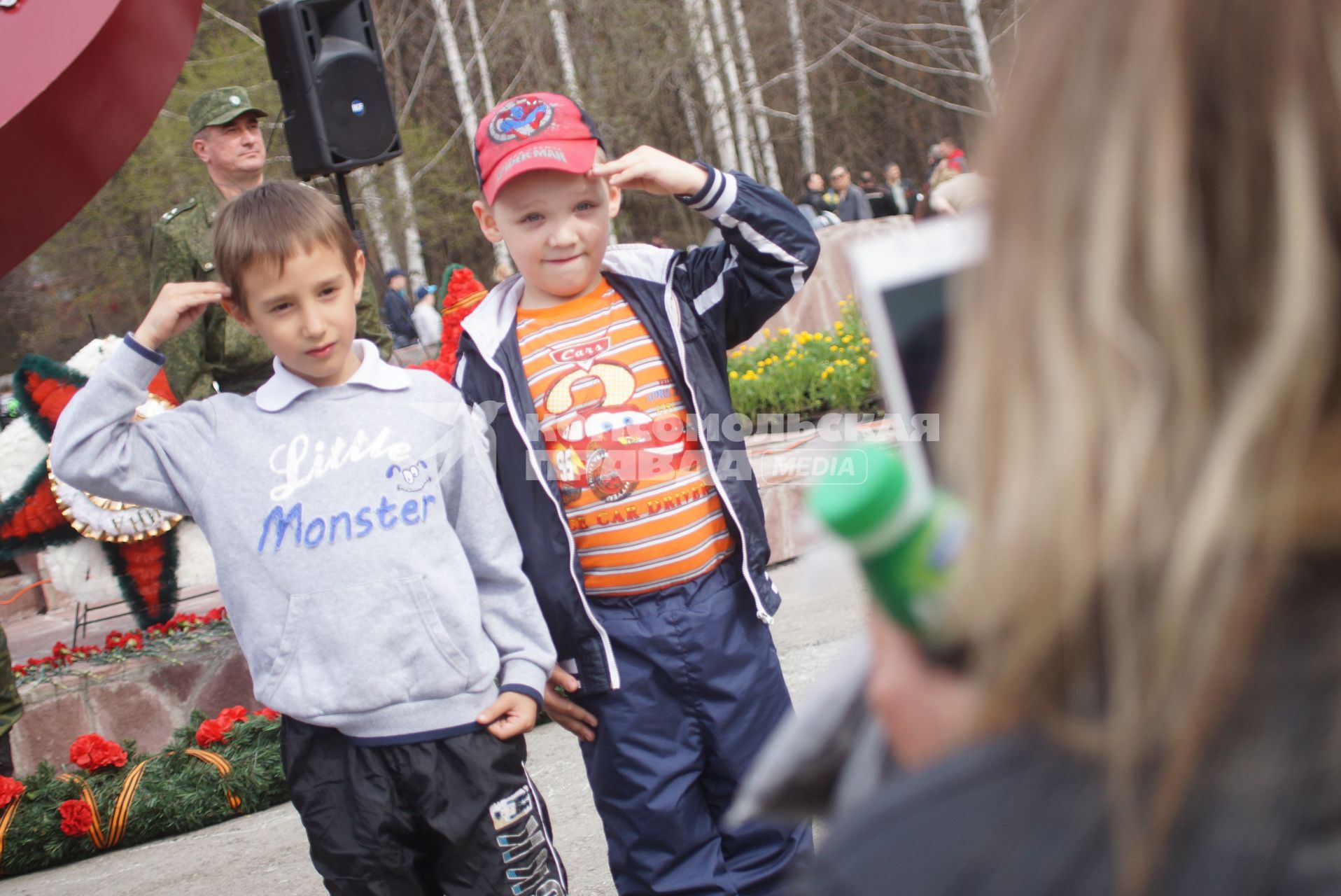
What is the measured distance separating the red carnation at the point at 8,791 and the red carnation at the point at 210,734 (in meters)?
0.57

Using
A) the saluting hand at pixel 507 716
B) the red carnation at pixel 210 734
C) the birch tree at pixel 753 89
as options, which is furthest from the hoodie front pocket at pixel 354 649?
the birch tree at pixel 753 89

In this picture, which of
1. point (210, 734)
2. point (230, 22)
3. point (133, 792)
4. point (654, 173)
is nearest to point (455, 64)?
point (230, 22)

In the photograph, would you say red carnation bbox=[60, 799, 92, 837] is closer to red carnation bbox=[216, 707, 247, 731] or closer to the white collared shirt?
red carnation bbox=[216, 707, 247, 731]

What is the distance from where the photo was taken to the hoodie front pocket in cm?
228

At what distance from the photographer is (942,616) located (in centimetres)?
74

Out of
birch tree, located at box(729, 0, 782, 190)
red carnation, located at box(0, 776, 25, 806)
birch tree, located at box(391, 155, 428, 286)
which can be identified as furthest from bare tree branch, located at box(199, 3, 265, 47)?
red carnation, located at box(0, 776, 25, 806)

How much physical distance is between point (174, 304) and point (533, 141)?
0.77 metres

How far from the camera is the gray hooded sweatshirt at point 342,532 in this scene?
2283mm

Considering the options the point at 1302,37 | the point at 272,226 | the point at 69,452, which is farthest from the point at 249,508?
the point at 1302,37

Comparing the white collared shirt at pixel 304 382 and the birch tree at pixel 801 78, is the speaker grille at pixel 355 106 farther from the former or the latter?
the birch tree at pixel 801 78

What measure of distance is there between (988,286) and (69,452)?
200cm

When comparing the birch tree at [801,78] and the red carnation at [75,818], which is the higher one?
the birch tree at [801,78]

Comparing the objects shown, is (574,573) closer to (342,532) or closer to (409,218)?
(342,532)

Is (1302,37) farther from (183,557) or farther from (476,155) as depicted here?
(183,557)
